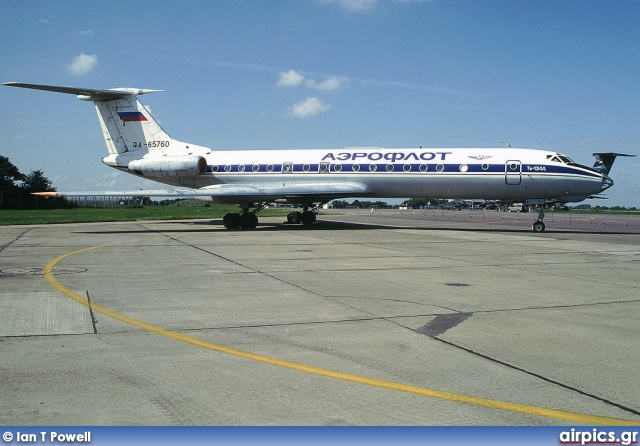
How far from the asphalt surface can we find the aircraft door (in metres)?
12.2

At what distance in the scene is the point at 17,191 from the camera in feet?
241

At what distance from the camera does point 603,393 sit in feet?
15.3

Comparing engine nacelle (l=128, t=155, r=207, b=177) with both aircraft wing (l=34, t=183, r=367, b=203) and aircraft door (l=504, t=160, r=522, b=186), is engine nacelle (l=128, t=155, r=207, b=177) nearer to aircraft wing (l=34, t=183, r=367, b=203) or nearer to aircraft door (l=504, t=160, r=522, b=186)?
aircraft wing (l=34, t=183, r=367, b=203)

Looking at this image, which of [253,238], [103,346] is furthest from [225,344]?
[253,238]

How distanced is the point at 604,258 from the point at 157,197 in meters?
16.7

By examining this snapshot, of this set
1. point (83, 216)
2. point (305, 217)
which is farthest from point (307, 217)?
point (83, 216)

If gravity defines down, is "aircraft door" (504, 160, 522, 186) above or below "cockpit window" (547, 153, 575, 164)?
below

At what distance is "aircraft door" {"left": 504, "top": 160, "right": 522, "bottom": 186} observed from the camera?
24375 millimetres

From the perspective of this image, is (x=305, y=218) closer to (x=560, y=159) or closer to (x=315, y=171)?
(x=315, y=171)

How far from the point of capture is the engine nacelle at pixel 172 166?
28.1 metres

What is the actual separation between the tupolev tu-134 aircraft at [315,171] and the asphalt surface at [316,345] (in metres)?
12.4

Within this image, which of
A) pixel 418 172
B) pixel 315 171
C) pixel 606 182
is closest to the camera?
pixel 606 182

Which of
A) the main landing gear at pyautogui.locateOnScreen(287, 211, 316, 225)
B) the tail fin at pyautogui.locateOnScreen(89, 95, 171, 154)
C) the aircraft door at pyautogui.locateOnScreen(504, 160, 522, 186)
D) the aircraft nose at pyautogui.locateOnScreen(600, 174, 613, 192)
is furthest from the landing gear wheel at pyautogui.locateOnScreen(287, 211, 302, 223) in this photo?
the aircraft nose at pyautogui.locateOnScreen(600, 174, 613, 192)

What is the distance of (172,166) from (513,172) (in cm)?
1575
